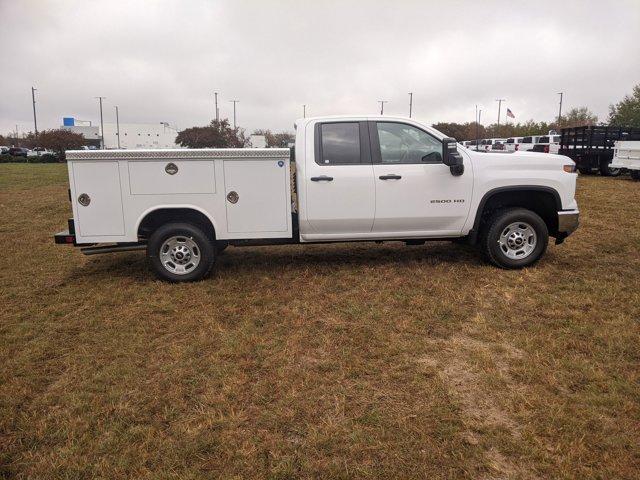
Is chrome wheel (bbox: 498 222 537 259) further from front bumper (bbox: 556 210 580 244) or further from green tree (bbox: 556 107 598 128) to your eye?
green tree (bbox: 556 107 598 128)

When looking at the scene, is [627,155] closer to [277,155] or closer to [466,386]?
[277,155]

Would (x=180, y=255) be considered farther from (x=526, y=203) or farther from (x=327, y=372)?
(x=526, y=203)

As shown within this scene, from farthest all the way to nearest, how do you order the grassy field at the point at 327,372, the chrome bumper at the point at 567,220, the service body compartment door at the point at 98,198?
the chrome bumper at the point at 567,220, the service body compartment door at the point at 98,198, the grassy field at the point at 327,372

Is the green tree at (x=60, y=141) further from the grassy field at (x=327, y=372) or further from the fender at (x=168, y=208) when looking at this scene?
the grassy field at (x=327, y=372)

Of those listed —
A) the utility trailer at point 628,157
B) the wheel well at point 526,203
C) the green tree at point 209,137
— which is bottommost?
the wheel well at point 526,203

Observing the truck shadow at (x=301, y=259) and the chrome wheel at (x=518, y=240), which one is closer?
the chrome wheel at (x=518, y=240)

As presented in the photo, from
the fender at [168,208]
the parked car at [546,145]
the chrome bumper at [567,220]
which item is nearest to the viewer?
the fender at [168,208]

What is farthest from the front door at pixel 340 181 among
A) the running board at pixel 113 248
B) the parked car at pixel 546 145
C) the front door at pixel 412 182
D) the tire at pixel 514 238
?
the parked car at pixel 546 145

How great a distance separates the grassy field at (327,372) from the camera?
2.74 m

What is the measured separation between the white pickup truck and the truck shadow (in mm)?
582

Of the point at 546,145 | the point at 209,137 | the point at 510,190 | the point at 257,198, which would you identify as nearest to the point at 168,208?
the point at 257,198

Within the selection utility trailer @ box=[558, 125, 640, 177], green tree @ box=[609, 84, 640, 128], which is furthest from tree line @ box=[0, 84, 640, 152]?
utility trailer @ box=[558, 125, 640, 177]

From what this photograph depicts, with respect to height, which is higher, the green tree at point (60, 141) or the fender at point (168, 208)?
the green tree at point (60, 141)

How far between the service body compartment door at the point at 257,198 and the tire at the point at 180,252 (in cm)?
39
